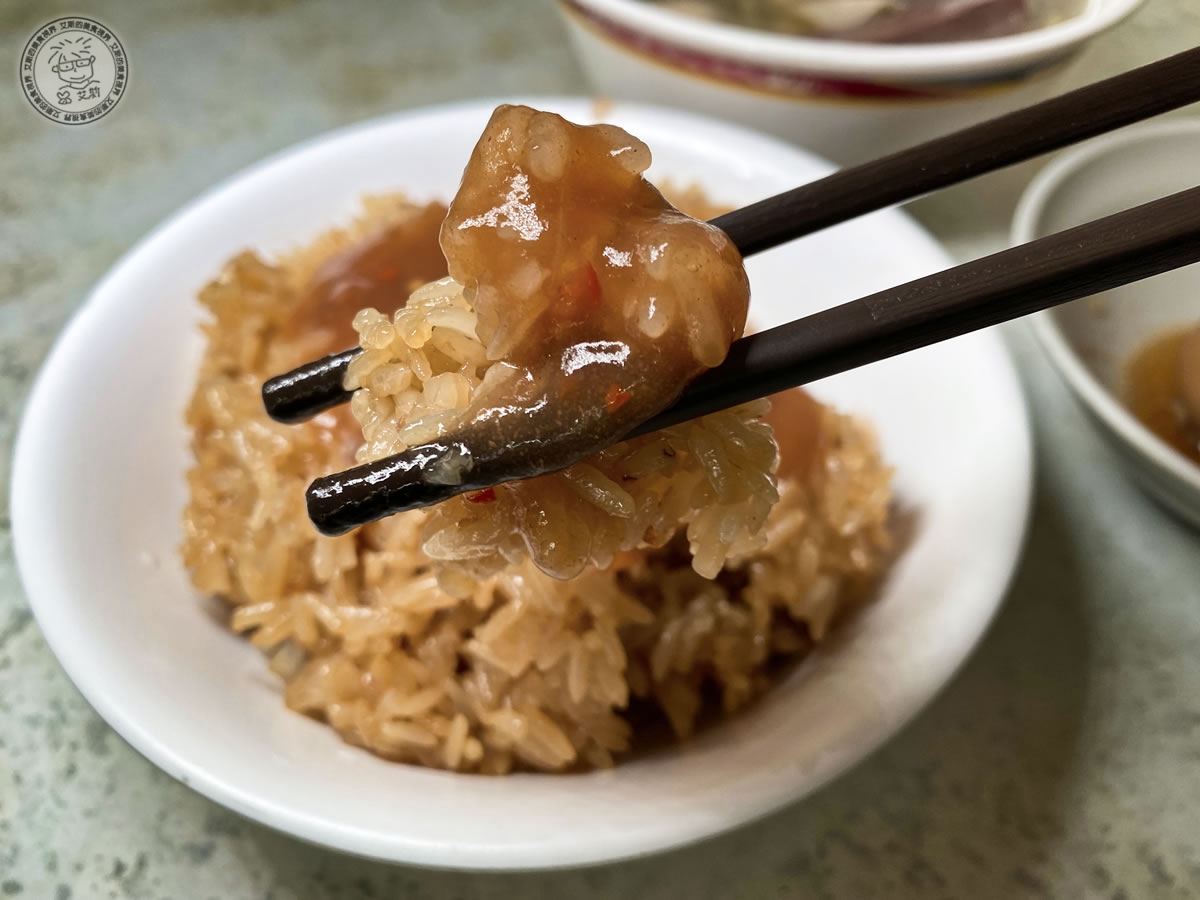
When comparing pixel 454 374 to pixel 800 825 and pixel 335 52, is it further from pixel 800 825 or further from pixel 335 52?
pixel 335 52

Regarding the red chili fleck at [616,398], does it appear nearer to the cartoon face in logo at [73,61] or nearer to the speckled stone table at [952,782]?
the speckled stone table at [952,782]

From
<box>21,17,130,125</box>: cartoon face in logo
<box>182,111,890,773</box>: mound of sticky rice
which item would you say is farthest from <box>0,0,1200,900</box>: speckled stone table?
<box>21,17,130,125</box>: cartoon face in logo

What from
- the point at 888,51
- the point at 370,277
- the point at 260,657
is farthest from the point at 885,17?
the point at 260,657

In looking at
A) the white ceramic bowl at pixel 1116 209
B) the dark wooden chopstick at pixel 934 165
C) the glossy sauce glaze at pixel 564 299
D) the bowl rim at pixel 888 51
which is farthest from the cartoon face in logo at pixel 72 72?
the white ceramic bowl at pixel 1116 209

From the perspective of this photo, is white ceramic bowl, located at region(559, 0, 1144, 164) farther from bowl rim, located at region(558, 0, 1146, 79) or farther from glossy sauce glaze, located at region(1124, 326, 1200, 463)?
glossy sauce glaze, located at region(1124, 326, 1200, 463)

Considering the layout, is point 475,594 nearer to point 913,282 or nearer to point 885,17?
point 913,282
